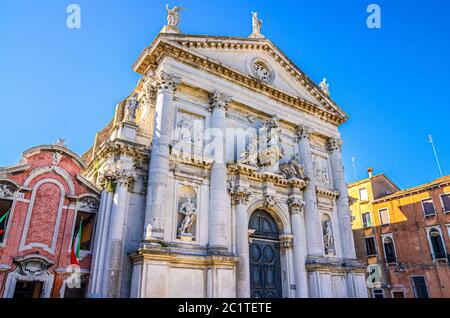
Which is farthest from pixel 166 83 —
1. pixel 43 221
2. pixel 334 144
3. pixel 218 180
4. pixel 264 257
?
pixel 334 144

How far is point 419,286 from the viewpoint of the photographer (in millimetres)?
25609

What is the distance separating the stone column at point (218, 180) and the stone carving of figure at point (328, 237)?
6093mm

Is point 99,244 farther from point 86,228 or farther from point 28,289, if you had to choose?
point 28,289

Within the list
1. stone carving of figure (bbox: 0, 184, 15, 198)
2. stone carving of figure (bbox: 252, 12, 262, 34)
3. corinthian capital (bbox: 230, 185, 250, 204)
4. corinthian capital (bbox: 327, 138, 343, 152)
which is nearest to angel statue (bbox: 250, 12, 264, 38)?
stone carving of figure (bbox: 252, 12, 262, 34)

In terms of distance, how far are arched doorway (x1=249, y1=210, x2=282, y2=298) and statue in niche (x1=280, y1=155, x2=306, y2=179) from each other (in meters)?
2.33

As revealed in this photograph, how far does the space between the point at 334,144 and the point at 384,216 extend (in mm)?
13419

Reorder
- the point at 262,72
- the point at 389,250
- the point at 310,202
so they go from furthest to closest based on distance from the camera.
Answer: the point at 389,250 → the point at 262,72 → the point at 310,202

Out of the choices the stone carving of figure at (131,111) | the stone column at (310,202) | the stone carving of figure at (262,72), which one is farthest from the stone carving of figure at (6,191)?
the stone carving of figure at (262,72)

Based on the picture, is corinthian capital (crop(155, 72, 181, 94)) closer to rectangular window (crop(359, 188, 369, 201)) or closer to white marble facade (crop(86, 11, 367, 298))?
white marble facade (crop(86, 11, 367, 298))

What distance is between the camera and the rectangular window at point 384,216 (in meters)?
28.9

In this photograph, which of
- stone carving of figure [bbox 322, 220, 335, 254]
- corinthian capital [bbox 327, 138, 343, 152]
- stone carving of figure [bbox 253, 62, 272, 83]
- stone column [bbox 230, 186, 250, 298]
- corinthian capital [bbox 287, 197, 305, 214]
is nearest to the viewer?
stone column [bbox 230, 186, 250, 298]

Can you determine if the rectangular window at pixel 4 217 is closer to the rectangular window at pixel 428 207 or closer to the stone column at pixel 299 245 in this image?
the stone column at pixel 299 245

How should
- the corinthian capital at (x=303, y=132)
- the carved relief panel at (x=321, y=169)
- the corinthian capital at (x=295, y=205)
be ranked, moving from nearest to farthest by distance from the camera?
the corinthian capital at (x=295, y=205)
the corinthian capital at (x=303, y=132)
the carved relief panel at (x=321, y=169)

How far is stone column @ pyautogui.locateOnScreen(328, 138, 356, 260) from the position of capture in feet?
56.4
